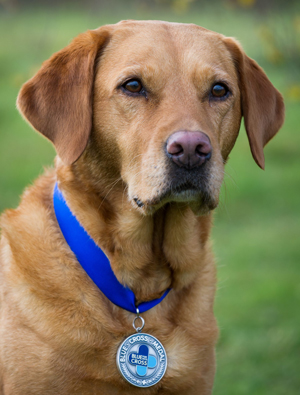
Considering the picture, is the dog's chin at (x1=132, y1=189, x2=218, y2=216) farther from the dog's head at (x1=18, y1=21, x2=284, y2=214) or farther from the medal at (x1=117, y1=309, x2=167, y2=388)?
the medal at (x1=117, y1=309, x2=167, y2=388)

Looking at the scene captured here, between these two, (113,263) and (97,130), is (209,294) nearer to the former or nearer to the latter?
(113,263)

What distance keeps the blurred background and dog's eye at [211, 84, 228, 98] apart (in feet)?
1.93

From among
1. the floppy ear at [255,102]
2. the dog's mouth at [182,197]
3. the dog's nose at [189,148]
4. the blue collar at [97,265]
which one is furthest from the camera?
the floppy ear at [255,102]

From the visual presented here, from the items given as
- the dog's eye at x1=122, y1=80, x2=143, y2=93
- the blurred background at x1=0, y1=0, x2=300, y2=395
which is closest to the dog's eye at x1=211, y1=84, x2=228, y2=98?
the dog's eye at x1=122, y1=80, x2=143, y2=93

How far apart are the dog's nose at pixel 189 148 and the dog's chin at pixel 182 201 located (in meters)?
0.18

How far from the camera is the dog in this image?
124 inches

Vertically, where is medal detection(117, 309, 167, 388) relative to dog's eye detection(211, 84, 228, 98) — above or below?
below

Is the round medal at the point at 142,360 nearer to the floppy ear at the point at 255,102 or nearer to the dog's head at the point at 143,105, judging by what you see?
the dog's head at the point at 143,105

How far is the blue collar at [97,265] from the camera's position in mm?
3332

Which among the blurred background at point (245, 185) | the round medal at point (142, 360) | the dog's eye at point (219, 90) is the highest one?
the dog's eye at point (219, 90)

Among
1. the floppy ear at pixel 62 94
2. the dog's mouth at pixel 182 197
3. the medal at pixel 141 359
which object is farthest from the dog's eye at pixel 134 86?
the medal at pixel 141 359

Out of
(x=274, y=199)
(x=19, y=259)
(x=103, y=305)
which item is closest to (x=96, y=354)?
(x=103, y=305)

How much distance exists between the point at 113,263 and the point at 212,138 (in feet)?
3.12

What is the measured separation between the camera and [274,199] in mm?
10359
